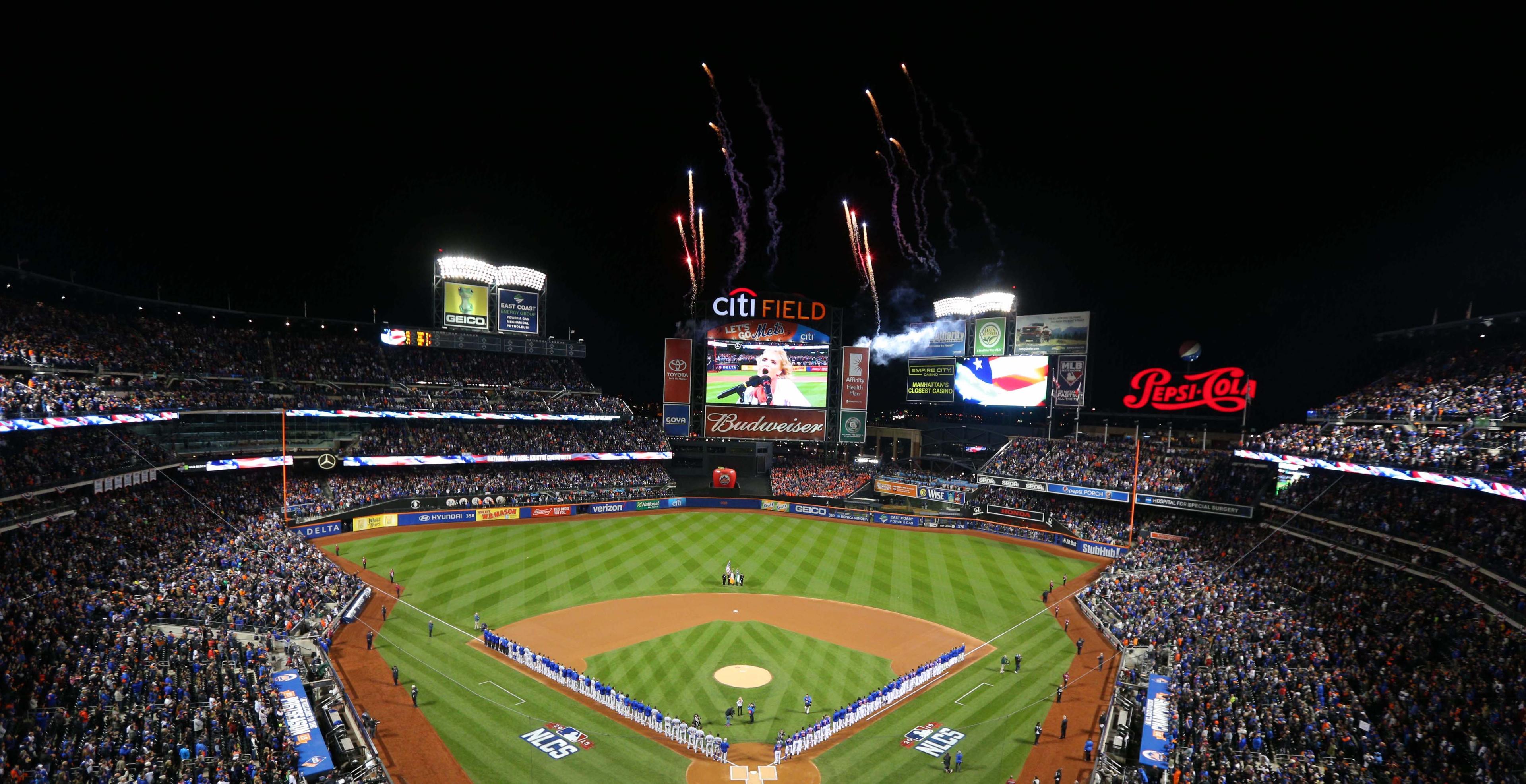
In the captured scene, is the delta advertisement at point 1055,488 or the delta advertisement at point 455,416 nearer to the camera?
the delta advertisement at point 1055,488

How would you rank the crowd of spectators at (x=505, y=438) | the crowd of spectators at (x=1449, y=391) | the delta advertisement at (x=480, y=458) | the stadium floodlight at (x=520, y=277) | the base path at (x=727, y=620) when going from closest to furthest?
the base path at (x=727, y=620) → the crowd of spectators at (x=1449, y=391) → the delta advertisement at (x=480, y=458) → the crowd of spectators at (x=505, y=438) → the stadium floodlight at (x=520, y=277)

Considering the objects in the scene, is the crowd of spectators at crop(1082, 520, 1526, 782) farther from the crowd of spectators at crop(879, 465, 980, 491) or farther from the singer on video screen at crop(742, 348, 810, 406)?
the singer on video screen at crop(742, 348, 810, 406)

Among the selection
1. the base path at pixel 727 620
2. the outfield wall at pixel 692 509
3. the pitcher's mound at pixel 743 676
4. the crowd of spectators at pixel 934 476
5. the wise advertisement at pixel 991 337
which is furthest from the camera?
the wise advertisement at pixel 991 337

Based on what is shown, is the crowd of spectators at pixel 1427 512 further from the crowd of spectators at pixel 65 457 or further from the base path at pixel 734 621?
the crowd of spectators at pixel 65 457

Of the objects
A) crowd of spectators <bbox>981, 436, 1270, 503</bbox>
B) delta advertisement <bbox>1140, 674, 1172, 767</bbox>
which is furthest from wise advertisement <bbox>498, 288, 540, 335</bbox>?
delta advertisement <bbox>1140, 674, 1172, 767</bbox>

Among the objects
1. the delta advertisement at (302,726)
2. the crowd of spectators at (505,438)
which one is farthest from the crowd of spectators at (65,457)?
the delta advertisement at (302,726)

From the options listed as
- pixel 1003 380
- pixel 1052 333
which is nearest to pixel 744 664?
pixel 1003 380

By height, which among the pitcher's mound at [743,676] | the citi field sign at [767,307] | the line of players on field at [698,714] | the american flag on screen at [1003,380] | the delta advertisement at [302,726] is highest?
the citi field sign at [767,307]

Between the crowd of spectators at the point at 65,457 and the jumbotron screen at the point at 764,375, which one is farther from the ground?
the jumbotron screen at the point at 764,375
